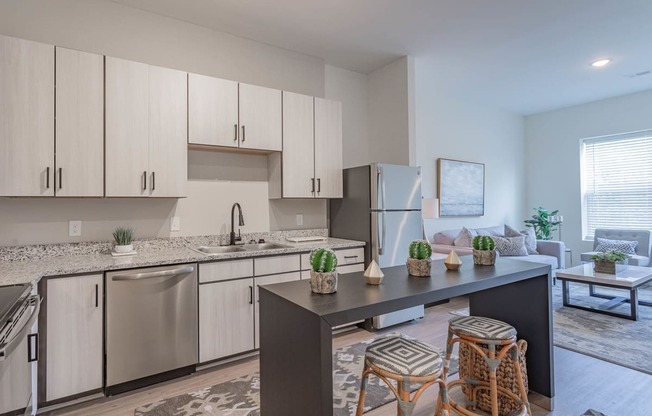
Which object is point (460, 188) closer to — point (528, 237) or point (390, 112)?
point (528, 237)

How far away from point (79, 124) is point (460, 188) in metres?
5.09

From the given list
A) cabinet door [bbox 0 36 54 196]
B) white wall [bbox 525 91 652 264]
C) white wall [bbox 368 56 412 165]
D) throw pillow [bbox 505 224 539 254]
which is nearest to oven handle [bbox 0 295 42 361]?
cabinet door [bbox 0 36 54 196]

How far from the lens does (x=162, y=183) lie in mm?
2750

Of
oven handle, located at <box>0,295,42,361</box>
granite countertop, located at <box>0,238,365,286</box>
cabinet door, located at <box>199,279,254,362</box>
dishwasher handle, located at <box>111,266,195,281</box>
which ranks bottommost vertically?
cabinet door, located at <box>199,279,254,362</box>

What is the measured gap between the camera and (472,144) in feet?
19.5

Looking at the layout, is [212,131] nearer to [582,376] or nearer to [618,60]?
[582,376]

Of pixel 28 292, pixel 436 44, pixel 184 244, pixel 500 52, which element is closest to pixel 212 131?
pixel 184 244

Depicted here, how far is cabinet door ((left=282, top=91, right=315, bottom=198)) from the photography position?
3363 mm

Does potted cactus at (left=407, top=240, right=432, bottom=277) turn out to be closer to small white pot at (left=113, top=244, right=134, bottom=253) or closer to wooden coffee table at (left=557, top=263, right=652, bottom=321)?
small white pot at (left=113, top=244, right=134, bottom=253)

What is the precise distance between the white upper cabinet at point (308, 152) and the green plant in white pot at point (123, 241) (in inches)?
52.8

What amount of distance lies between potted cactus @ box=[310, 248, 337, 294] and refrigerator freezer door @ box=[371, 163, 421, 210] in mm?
1941

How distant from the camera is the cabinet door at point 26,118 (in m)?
2.21

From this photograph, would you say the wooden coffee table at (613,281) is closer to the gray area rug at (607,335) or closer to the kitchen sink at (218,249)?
the gray area rug at (607,335)

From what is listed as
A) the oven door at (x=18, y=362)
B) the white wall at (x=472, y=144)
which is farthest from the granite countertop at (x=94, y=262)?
the white wall at (x=472, y=144)
